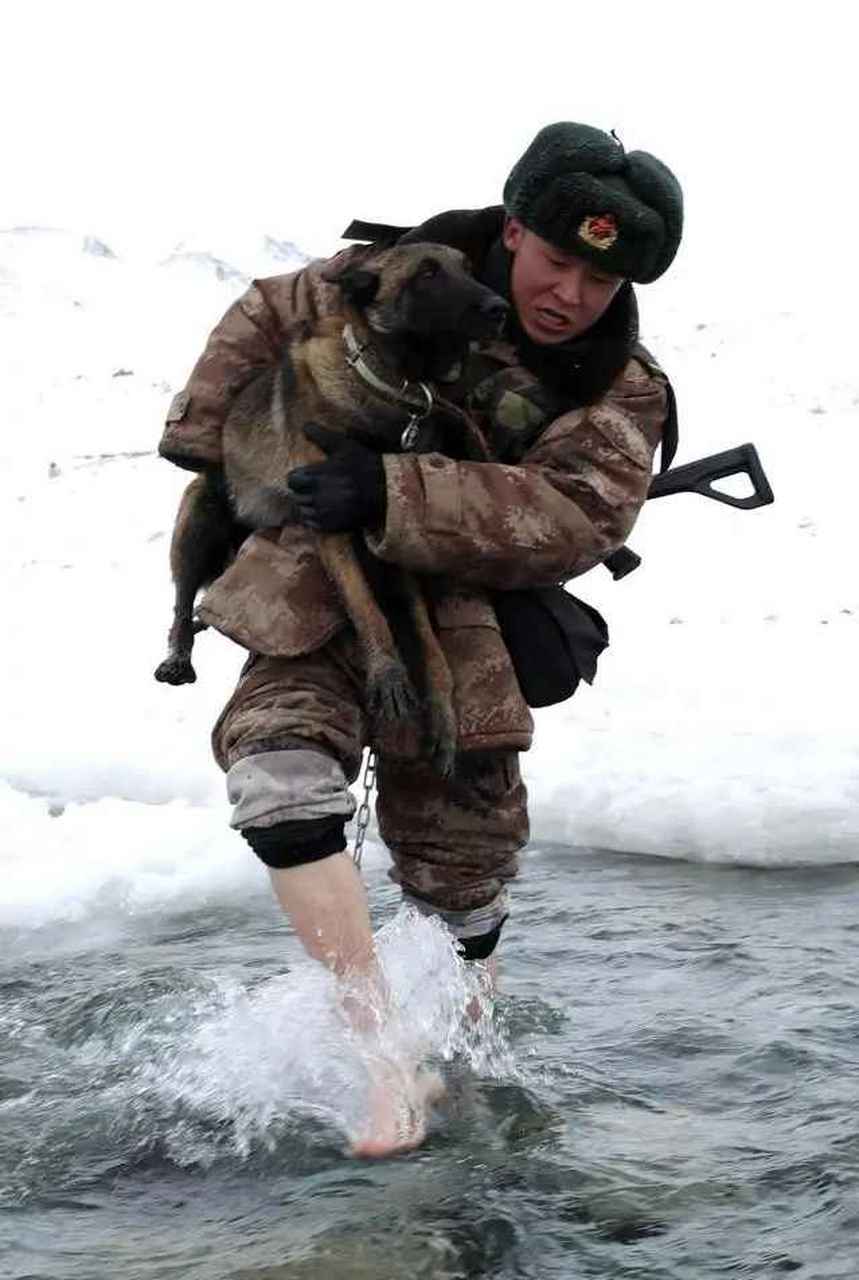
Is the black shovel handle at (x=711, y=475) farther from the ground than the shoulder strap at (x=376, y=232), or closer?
closer

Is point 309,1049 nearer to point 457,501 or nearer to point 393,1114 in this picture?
point 393,1114

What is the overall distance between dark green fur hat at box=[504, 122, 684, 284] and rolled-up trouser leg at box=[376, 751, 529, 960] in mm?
1141

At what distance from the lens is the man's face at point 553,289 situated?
3.63 meters

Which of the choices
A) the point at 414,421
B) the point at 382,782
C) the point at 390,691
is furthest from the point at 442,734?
the point at 414,421

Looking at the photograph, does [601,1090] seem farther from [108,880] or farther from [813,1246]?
[108,880]

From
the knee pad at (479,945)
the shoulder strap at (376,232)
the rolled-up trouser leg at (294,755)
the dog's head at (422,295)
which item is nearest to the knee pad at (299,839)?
the rolled-up trouser leg at (294,755)

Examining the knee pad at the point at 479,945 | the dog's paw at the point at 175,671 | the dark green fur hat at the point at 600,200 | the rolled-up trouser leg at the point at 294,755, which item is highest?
the dark green fur hat at the point at 600,200

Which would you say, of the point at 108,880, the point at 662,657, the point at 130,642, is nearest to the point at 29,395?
the point at 130,642

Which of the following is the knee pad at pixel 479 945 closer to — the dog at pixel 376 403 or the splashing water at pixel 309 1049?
the splashing water at pixel 309 1049

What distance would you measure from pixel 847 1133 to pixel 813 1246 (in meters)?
0.51

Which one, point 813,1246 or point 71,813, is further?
point 71,813

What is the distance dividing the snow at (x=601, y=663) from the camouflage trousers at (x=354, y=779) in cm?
183

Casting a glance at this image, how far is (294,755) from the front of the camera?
3475mm

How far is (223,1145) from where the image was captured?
3.55 m
